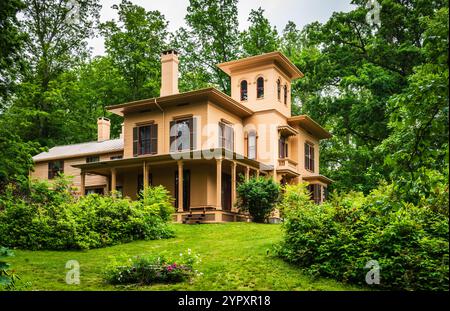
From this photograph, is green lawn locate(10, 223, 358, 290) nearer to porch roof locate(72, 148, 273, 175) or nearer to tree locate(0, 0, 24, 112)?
tree locate(0, 0, 24, 112)

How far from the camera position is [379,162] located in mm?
29438

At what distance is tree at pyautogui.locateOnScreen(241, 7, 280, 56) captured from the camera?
39.3m

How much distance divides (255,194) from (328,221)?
11486 mm

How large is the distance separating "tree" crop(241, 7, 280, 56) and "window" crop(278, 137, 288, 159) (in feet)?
41.9

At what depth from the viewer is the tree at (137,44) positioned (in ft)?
133

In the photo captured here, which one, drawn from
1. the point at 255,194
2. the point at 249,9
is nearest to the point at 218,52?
the point at 249,9

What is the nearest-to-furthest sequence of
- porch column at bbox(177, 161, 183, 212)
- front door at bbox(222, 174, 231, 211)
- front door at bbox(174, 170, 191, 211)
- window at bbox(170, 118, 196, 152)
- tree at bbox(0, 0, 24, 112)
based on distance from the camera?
tree at bbox(0, 0, 24, 112) → porch column at bbox(177, 161, 183, 212) → window at bbox(170, 118, 196, 152) → front door at bbox(174, 170, 191, 211) → front door at bbox(222, 174, 231, 211)

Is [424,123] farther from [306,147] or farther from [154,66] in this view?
[154,66]

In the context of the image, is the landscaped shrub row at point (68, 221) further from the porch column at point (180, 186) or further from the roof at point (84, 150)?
the roof at point (84, 150)

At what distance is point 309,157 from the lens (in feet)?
104

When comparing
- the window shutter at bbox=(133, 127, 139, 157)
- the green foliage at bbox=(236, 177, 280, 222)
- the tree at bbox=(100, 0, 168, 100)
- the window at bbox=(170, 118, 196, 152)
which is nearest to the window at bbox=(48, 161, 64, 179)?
the window shutter at bbox=(133, 127, 139, 157)

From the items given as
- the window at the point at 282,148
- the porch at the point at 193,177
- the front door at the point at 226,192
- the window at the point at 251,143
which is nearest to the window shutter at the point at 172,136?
the porch at the point at 193,177

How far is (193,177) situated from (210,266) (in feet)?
46.6

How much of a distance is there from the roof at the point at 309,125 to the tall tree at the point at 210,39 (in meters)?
10.4
